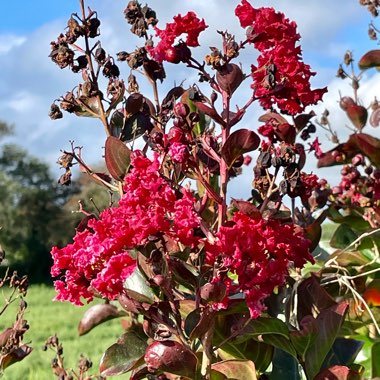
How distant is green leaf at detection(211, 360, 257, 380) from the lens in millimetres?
909

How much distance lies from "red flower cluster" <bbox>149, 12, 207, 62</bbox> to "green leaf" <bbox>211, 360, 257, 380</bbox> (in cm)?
40

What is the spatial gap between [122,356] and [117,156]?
0.26 meters

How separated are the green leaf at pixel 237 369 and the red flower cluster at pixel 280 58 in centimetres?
33

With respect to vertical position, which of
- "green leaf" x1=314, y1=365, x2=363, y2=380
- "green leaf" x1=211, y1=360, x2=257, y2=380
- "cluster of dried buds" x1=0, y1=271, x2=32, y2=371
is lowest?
"green leaf" x1=314, y1=365, x2=363, y2=380

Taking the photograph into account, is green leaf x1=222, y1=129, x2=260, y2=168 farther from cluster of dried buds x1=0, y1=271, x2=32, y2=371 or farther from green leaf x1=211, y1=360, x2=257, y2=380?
cluster of dried buds x1=0, y1=271, x2=32, y2=371

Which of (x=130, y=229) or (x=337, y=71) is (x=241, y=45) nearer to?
(x=130, y=229)

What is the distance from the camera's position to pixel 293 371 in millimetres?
996

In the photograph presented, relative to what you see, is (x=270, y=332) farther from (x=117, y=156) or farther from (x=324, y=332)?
(x=117, y=156)

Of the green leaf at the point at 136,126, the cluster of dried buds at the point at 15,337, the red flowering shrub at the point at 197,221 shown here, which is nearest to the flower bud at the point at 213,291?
the red flowering shrub at the point at 197,221

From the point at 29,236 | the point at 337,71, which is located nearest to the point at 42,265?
the point at 29,236

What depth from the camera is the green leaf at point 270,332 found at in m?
0.87

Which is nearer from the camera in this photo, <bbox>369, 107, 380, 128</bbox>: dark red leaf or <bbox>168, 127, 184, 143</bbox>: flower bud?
<bbox>168, 127, 184, 143</bbox>: flower bud

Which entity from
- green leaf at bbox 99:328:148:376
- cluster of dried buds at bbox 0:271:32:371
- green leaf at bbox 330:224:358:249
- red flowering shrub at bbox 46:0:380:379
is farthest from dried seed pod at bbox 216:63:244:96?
green leaf at bbox 330:224:358:249

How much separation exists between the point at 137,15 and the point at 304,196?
1.20 feet
